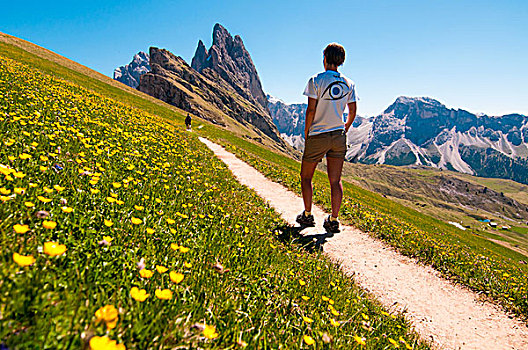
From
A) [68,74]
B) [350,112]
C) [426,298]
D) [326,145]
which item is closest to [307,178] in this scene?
[326,145]

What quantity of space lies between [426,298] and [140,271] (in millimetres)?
6425

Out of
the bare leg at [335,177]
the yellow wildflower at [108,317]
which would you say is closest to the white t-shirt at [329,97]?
the bare leg at [335,177]

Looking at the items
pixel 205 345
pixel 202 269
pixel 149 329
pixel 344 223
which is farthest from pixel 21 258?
pixel 344 223

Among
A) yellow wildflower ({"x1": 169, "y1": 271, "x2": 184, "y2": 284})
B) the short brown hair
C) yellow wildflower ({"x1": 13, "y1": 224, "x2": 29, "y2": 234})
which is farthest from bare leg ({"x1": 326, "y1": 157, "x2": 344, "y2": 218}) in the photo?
yellow wildflower ({"x1": 13, "y1": 224, "x2": 29, "y2": 234})

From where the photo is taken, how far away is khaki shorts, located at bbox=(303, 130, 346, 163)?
7.29 metres

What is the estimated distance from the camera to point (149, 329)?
197cm

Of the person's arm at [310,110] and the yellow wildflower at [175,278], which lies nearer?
the yellow wildflower at [175,278]

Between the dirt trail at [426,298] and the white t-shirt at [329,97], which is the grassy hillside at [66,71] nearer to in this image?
the white t-shirt at [329,97]

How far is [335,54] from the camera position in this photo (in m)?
7.23

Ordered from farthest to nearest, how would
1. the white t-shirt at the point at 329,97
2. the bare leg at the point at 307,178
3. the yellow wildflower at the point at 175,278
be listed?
1. the bare leg at the point at 307,178
2. the white t-shirt at the point at 329,97
3. the yellow wildflower at the point at 175,278

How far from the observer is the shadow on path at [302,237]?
22.3 feet

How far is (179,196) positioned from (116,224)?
7.03 feet

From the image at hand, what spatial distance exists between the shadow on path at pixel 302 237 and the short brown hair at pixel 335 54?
468 centimetres

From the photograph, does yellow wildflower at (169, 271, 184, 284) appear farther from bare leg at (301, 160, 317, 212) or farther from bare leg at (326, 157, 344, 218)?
bare leg at (326, 157, 344, 218)
